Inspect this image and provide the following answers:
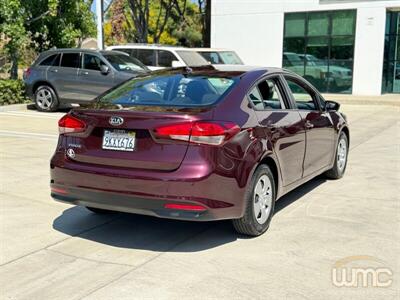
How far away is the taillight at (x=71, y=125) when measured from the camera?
4816 millimetres

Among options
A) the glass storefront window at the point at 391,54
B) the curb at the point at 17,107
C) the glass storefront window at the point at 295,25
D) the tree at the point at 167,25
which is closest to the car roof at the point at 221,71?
the curb at the point at 17,107

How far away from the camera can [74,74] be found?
571 inches

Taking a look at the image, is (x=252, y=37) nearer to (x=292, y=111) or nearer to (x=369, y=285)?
(x=292, y=111)

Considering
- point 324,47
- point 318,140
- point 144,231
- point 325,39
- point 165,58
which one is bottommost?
point 144,231

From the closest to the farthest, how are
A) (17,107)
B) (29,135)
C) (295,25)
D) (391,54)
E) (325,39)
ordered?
(29,135) < (17,107) < (391,54) < (325,39) < (295,25)

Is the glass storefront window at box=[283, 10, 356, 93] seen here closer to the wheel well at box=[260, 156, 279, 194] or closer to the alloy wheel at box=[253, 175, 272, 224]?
the wheel well at box=[260, 156, 279, 194]

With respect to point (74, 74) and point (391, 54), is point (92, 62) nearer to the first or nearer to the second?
point (74, 74)

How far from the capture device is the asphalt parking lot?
390 cm

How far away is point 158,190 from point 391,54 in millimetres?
20867

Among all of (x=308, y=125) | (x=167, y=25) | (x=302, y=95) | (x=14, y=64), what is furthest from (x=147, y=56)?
(x=167, y=25)

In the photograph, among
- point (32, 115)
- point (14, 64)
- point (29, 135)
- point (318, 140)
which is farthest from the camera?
point (14, 64)

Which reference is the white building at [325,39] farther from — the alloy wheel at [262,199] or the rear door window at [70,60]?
the alloy wheel at [262,199]

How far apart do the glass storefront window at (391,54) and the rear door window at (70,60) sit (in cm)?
1358

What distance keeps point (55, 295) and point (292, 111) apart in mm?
3149
